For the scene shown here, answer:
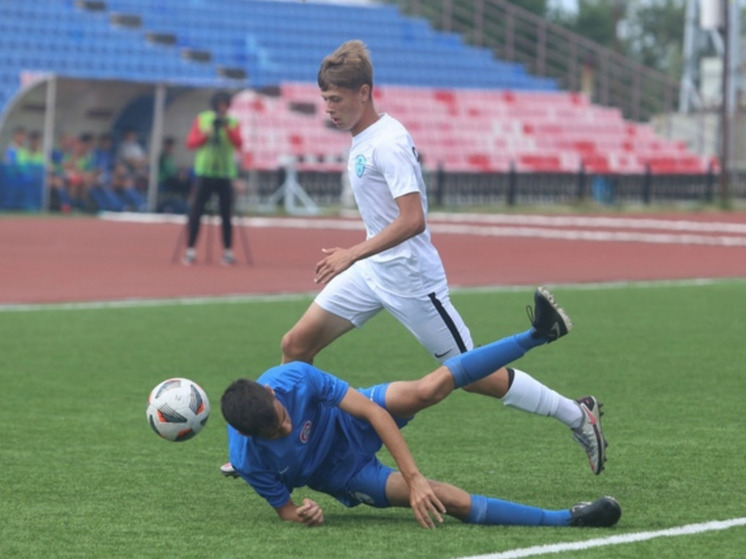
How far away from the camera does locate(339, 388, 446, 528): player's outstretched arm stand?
6484 millimetres

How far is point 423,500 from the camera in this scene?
6.48 metres

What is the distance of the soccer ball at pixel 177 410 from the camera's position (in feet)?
23.8

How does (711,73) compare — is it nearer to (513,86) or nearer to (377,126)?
(513,86)

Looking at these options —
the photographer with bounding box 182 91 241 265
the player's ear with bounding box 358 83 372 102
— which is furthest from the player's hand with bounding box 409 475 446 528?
the photographer with bounding box 182 91 241 265

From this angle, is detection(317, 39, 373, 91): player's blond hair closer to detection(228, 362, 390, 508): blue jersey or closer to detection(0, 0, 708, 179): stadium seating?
detection(228, 362, 390, 508): blue jersey

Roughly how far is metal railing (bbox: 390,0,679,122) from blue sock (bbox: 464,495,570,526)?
42765mm

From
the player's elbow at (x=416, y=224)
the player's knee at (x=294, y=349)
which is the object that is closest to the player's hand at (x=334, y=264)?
the player's elbow at (x=416, y=224)

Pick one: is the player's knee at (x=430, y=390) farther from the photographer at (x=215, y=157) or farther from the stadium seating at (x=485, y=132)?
the stadium seating at (x=485, y=132)

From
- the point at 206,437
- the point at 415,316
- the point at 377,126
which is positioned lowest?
the point at 206,437

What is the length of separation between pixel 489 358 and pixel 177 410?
1.41 metres

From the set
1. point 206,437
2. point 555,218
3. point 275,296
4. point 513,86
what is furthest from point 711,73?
point 206,437

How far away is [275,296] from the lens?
18109 millimetres

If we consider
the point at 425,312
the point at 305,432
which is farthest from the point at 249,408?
the point at 425,312

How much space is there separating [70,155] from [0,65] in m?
5.17
